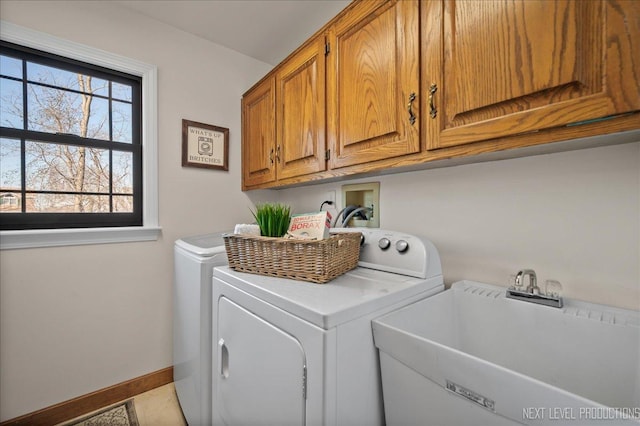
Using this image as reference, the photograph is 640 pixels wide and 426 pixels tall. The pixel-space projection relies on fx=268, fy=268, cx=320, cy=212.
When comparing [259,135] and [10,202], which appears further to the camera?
[259,135]

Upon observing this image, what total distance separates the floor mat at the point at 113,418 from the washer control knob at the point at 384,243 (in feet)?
5.79

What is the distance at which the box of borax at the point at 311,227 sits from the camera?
1.04 meters

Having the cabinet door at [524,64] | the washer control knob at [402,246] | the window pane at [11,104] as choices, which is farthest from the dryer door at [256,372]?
the window pane at [11,104]

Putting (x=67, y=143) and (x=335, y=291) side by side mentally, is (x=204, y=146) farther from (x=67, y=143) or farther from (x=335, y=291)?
(x=335, y=291)

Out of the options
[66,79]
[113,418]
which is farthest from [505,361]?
[66,79]

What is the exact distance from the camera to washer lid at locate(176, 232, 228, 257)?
1.26 m

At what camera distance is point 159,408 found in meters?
1.68

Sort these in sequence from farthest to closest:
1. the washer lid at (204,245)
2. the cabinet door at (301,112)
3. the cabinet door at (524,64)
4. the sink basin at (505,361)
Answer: the cabinet door at (301,112), the washer lid at (204,245), the cabinet door at (524,64), the sink basin at (505,361)

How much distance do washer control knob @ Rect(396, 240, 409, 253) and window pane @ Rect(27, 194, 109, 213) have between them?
6.15 feet

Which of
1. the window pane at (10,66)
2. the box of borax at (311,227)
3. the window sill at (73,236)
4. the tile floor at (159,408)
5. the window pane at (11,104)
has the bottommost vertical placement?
the tile floor at (159,408)

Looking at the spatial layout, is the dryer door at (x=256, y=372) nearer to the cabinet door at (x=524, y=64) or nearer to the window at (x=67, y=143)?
the cabinet door at (x=524, y=64)

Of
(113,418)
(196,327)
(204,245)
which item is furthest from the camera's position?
(113,418)

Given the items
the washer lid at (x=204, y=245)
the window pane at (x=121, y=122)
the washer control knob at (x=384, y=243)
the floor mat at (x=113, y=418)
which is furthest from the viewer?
the window pane at (x=121, y=122)

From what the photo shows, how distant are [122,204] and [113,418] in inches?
51.7
